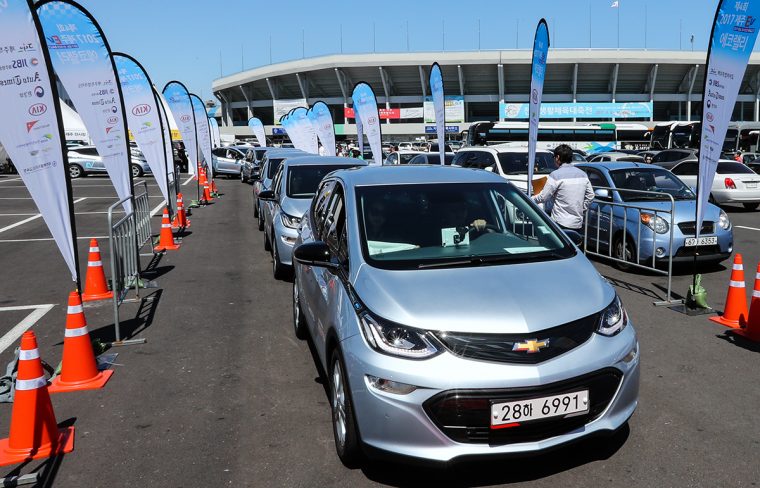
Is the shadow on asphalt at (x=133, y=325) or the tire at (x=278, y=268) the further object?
the tire at (x=278, y=268)

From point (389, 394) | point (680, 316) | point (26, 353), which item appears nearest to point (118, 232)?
point (26, 353)

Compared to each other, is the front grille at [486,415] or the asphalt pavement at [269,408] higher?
the front grille at [486,415]

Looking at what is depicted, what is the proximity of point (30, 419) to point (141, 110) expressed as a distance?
31.4ft

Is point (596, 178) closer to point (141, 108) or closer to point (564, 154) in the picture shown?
point (564, 154)

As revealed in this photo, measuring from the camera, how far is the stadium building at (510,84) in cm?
7888

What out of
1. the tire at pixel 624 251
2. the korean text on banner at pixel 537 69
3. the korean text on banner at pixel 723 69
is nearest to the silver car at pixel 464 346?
the korean text on banner at pixel 723 69

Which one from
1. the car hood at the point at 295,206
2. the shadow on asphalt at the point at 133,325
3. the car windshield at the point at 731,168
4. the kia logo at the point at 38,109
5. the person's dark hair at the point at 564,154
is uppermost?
the kia logo at the point at 38,109

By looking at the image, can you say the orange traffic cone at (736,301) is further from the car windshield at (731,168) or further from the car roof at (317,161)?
the car windshield at (731,168)

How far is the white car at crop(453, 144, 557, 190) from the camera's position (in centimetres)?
1377

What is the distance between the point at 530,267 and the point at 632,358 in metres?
0.79

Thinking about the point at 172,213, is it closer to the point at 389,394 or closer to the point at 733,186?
the point at 389,394

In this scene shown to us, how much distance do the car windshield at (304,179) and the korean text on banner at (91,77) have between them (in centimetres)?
239

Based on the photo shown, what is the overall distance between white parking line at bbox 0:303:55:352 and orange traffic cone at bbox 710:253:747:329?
23.9ft

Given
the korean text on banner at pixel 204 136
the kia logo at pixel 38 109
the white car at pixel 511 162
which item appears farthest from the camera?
the korean text on banner at pixel 204 136
